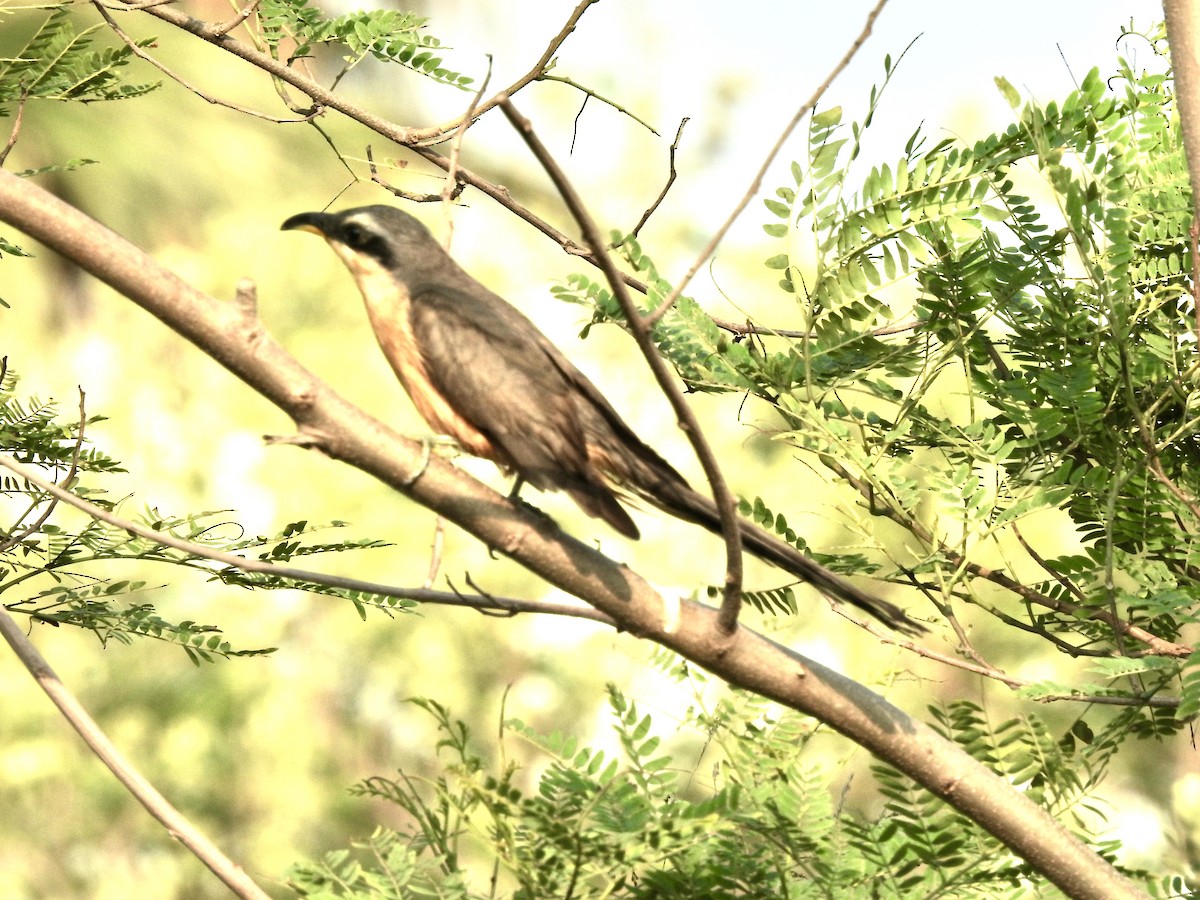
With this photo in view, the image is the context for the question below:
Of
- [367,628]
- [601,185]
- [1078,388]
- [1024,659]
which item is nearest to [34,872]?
[367,628]

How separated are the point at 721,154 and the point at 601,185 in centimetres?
165

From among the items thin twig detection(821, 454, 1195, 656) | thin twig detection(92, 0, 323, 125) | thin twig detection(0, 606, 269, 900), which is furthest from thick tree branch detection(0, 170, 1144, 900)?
thin twig detection(92, 0, 323, 125)

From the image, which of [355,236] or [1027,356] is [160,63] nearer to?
[355,236]

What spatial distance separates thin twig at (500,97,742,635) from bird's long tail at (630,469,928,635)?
18 centimetres

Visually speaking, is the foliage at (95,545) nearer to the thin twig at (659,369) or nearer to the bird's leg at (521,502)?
the bird's leg at (521,502)

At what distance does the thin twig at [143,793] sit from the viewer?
278 centimetres

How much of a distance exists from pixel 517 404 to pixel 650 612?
857 mm

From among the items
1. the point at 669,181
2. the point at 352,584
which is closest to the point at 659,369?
the point at 352,584

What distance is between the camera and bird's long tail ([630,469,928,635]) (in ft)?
8.94

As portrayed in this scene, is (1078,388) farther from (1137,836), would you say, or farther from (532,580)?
(532,580)

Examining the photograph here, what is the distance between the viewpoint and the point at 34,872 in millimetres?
11445

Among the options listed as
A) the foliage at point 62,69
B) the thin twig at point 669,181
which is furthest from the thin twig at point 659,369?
the foliage at point 62,69

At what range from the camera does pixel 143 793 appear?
2859mm

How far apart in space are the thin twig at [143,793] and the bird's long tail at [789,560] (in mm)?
1288
